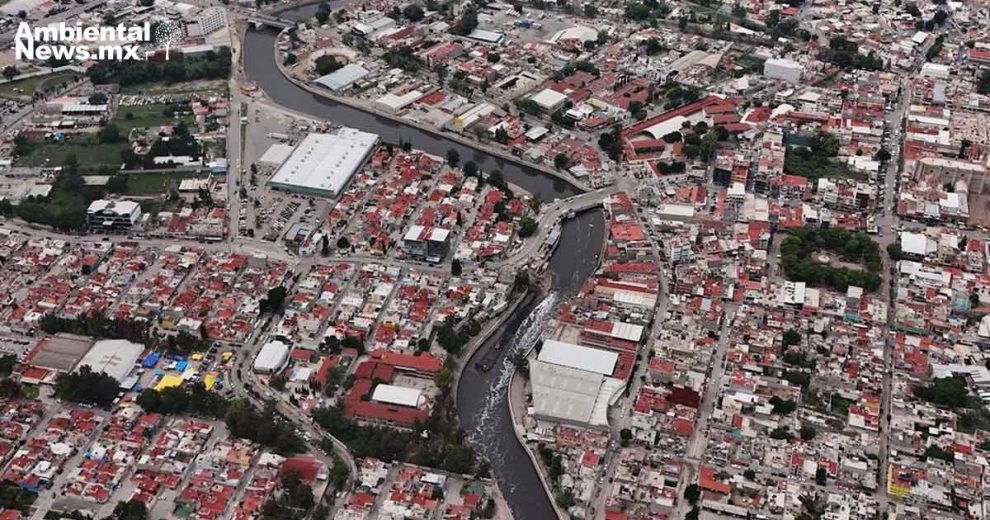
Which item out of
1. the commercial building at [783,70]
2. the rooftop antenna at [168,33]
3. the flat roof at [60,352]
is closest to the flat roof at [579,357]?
the flat roof at [60,352]

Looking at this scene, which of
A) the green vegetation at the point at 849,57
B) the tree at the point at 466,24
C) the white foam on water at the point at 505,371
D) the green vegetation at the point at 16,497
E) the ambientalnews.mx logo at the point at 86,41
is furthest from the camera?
the tree at the point at 466,24

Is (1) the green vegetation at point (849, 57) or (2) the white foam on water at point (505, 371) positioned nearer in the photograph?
(2) the white foam on water at point (505, 371)

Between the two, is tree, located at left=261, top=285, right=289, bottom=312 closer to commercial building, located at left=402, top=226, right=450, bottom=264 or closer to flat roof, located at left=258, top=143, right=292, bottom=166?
commercial building, located at left=402, top=226, right=450, bottom=264

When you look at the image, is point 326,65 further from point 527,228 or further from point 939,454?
point 939,454

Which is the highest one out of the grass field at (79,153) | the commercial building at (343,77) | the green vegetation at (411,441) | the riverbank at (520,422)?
the grass field at (79,153)

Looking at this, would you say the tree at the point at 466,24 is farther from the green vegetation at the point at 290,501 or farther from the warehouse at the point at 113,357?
the green vegetation at the point at 290,501

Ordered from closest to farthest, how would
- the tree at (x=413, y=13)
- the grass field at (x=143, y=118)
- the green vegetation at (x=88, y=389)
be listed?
the green vegetation at (x=88, y=389) → the grass field at (x=143, y=118) → the tree at (x=413, y=13)

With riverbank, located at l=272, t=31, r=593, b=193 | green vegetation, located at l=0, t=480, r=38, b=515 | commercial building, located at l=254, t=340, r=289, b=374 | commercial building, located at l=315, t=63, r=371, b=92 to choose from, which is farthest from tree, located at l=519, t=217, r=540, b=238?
green vegetation, located at l=0, t=480, r=38, b=515

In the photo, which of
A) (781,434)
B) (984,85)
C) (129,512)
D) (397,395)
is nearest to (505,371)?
(397,395)
